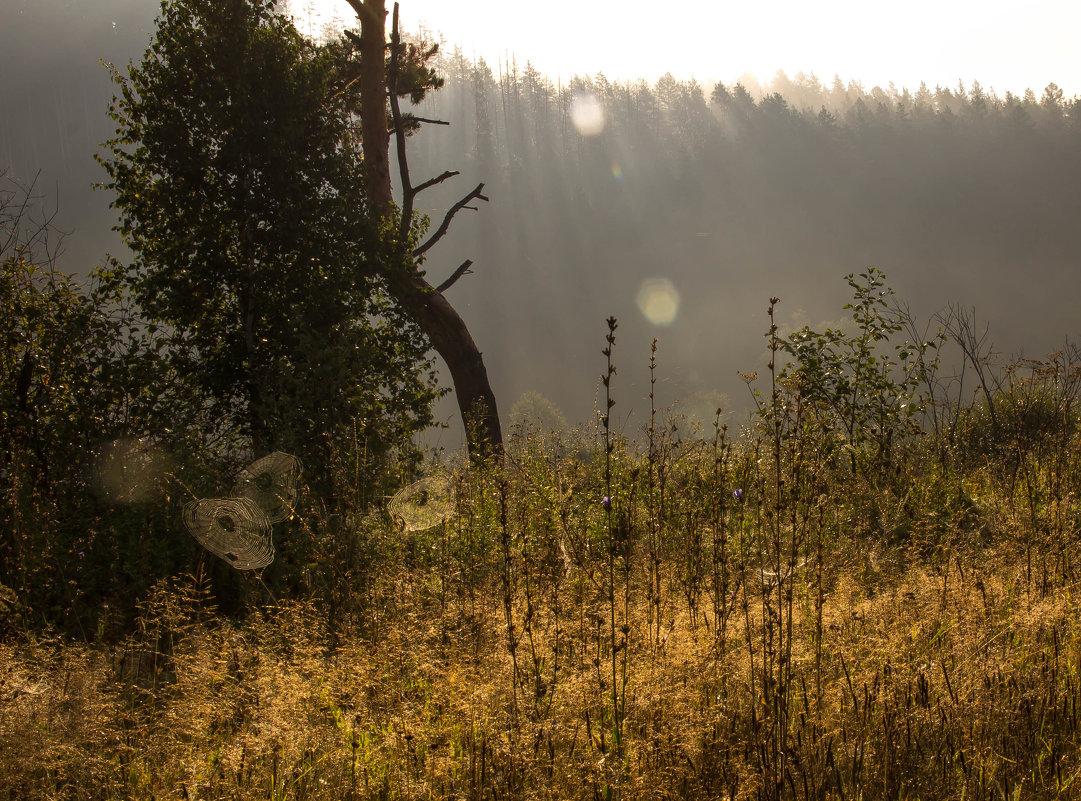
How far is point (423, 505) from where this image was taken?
6191 mm

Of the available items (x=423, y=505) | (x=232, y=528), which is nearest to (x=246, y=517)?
(x=232, y=528)

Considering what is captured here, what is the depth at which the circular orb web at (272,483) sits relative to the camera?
5.56 m

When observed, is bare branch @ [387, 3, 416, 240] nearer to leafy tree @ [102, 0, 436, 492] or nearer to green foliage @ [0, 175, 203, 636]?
leafy tree @ [102, 0, 436, 492]

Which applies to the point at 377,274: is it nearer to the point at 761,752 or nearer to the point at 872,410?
the point at 872,410

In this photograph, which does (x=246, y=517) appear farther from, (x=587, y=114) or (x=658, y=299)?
(x=587, y=114)

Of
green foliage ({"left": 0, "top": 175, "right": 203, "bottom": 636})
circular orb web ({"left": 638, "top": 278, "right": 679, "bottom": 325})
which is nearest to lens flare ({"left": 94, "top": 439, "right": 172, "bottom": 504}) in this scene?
green foliage ({"left": 0, "top": 175, "right": 203, "bottom": 636})

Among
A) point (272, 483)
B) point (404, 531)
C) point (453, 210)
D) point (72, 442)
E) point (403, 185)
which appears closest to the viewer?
point (404, 531)

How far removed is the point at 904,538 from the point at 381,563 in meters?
4.01

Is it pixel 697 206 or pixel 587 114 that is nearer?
pixel 697 206

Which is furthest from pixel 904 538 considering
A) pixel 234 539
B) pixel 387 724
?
pixel 234 539

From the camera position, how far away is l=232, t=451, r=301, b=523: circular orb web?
556cm

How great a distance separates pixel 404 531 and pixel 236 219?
13.9 ft

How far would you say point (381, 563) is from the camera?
15.9 ft

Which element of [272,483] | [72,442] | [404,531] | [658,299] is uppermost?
[658,299]
